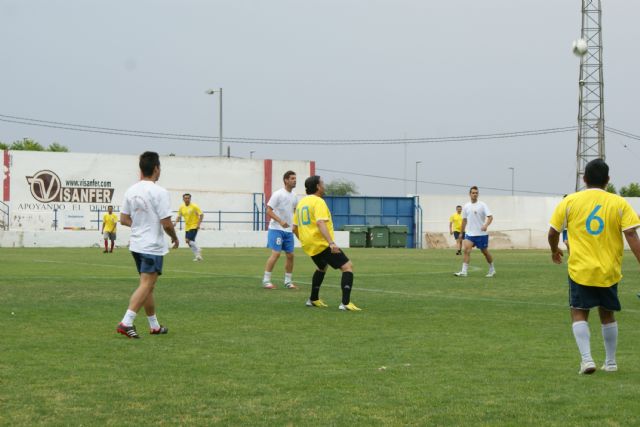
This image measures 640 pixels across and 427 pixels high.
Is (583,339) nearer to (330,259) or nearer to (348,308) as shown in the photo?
(348,308)

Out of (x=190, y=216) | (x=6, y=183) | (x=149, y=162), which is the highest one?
(x=6, y=183)

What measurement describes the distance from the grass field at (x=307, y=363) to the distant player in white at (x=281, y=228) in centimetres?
161

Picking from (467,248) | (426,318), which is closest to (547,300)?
(426,318)

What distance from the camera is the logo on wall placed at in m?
57.0

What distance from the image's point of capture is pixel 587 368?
301 inches

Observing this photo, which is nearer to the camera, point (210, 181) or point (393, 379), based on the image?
point (393, 379)

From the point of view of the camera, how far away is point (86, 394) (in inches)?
266

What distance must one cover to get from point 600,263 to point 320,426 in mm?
3076

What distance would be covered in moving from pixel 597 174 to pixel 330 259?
5.78m

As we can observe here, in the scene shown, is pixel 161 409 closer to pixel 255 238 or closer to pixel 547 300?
pixel 547 300

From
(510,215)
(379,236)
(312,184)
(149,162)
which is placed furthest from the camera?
(510,215)

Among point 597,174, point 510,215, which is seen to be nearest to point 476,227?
point 597,174

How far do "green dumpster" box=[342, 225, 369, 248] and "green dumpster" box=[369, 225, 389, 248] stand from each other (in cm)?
35

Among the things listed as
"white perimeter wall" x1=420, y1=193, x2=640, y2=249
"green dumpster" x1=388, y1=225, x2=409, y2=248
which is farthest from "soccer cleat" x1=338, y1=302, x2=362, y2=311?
"white perimeter wall" x1=420, y1=193, x2=640, y2=249
